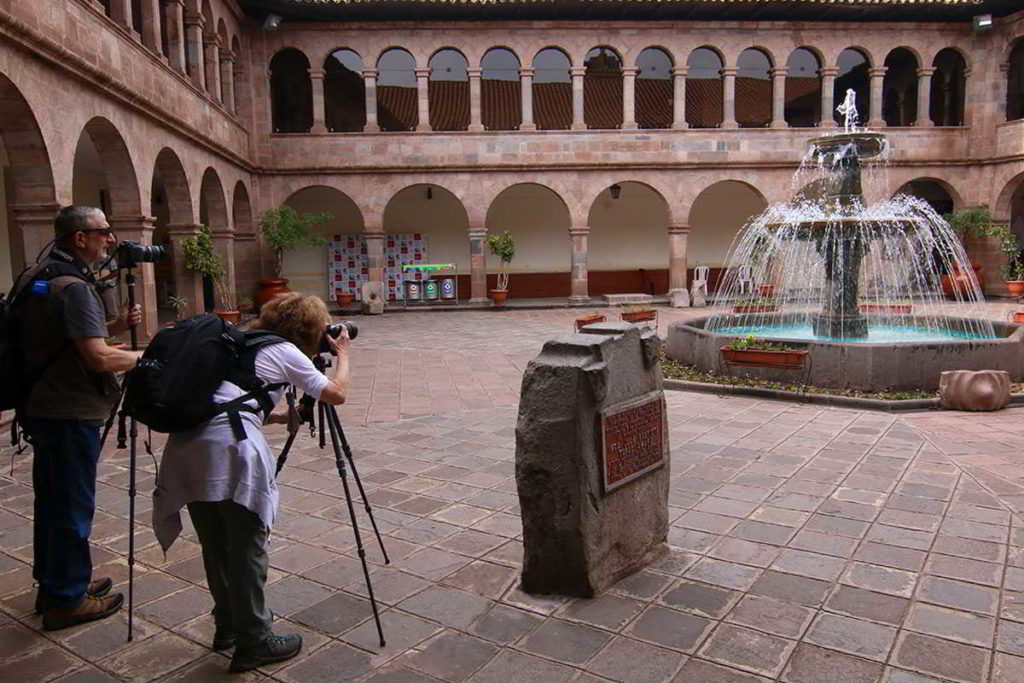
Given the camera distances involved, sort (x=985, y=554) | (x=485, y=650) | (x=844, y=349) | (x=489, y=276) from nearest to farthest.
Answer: (x=485, y=650) < (x=985, y=554) < (x=844, y=349) < (x=489, y=276)

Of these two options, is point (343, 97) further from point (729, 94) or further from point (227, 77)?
point (729, 94)

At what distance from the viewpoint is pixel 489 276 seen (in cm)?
2417

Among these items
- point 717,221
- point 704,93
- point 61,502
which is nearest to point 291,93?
point 704,93

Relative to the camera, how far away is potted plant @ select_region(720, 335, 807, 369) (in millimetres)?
8273

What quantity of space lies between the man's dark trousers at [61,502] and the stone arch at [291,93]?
20547mm

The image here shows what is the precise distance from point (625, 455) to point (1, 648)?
9.38ft

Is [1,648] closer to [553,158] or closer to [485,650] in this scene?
[485,650]

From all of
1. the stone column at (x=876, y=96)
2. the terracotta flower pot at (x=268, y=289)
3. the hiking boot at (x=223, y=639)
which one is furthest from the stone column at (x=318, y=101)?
the hiking boot at (x=223, y=639)

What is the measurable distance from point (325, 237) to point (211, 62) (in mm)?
7033

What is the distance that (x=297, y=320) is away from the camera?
309 cm

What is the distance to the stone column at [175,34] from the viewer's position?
14.5 meters

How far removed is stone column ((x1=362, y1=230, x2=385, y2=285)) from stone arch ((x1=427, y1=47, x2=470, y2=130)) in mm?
4522

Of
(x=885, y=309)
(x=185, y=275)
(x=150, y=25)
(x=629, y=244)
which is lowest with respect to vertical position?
(x=885, y=309)

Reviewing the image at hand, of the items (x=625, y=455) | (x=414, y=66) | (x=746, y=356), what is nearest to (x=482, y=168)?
(x=414, y=66)
